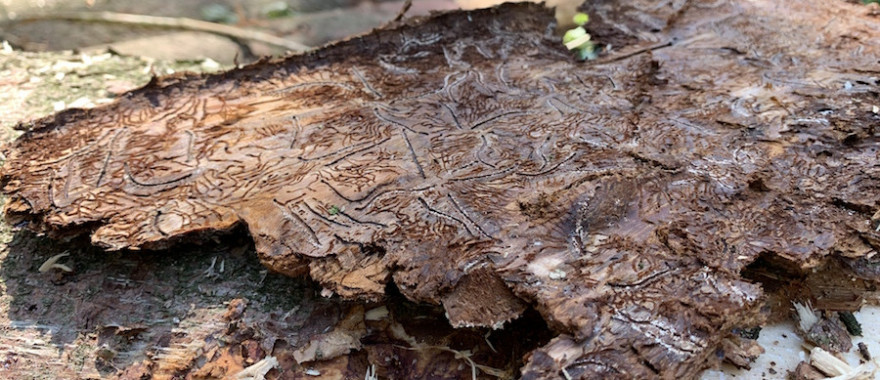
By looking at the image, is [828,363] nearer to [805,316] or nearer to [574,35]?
[805,316]

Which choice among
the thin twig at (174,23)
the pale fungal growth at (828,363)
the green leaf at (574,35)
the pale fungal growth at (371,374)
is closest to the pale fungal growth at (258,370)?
the pale fungal growth at (371,374)

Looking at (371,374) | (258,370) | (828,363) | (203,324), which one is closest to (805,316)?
(828,363)

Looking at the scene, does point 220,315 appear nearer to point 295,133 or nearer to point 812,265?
point 295,133

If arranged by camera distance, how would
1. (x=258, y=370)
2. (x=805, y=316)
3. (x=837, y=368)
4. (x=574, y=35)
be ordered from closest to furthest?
(x=258, y=370)
(x=837, y=368)
(x=805, y=316)
(x=574, y=35)

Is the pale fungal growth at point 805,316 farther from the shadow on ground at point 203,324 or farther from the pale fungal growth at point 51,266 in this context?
the pale fungal growth at point 51,266

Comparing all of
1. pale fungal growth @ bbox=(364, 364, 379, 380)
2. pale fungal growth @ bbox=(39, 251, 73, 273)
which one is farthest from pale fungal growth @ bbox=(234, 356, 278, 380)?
pale fungal growth @ bbox=(39, 251, 73, 273)

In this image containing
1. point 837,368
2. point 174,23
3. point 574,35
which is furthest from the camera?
point 174,23
